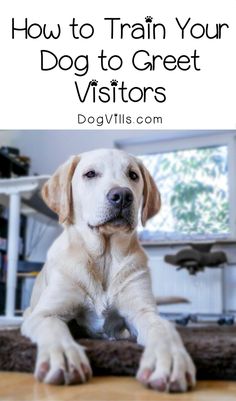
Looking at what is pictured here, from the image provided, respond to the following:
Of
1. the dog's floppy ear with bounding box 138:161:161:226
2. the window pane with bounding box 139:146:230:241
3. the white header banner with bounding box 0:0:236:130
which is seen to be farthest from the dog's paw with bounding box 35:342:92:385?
the window pane with bounding box 139:146:230:241

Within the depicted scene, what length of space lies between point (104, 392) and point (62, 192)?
30.0 inches

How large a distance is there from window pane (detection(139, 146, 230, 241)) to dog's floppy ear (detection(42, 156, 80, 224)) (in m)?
3.21

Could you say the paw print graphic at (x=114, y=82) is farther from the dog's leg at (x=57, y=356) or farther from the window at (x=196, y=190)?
the dog's leg at (x=57, y=356)

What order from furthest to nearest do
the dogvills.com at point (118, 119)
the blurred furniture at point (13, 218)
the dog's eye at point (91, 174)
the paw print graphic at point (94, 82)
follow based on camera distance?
the dogvills.com at point (118, 119)
the paw print graphic at point (94, 82)
the blurred furniture at point (13, 218)
the dog's eye at point (91, 174)

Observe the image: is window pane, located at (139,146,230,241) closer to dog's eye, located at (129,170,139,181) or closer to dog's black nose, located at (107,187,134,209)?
dog's eye, located at (129,170,139,181)

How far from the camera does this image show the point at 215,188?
179 inches

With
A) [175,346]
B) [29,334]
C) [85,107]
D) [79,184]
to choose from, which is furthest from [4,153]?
[175,346]

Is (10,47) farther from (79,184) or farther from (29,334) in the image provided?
(29,334)

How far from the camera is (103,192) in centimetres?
132

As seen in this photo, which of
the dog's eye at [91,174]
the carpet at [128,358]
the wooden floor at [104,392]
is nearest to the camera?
the wooden floor at [104,392]

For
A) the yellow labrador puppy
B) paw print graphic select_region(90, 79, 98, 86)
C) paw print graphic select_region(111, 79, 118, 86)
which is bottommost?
the yellow labrador puppy

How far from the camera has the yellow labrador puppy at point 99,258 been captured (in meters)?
1.25

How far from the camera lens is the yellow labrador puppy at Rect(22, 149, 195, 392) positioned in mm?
1249

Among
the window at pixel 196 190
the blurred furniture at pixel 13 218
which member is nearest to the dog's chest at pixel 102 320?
the blurred furniture at pixel 13 218
